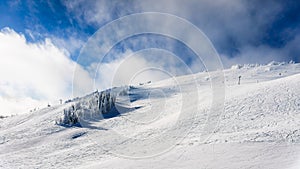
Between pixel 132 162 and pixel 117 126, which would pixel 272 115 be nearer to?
pixel 132 162

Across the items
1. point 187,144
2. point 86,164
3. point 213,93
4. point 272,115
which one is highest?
point 213,93

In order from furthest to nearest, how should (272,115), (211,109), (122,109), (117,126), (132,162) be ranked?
(122,109), (117,126), (211,109), (272,115), (132,162)

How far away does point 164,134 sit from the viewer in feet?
94.9

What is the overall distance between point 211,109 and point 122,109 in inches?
798

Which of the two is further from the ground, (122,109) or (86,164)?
(122,109)

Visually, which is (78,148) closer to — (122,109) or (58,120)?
(58,120)

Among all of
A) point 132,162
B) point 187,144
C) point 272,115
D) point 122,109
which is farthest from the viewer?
point 122,109

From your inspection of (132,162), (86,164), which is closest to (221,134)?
(132,162)

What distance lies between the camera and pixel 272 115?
2753 cm

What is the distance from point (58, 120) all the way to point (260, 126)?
33.0 metres

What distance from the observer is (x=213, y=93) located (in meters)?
43.6

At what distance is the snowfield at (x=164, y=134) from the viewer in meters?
19.8

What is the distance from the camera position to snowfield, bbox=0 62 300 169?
19.8 meters

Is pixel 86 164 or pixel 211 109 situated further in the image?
pixel 211 109
